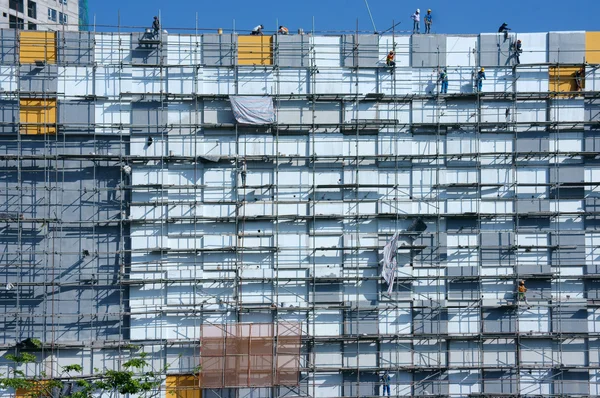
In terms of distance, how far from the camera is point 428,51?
1032 inches

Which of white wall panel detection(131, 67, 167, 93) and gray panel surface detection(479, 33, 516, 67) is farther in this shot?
gray panel surface detection(479, 33, 516, 67)

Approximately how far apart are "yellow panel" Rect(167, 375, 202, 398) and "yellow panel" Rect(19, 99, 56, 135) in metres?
9.61

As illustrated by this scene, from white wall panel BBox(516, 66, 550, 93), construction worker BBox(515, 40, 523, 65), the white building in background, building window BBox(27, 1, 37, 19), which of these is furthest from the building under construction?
building window BBox(27, 1, 37, 19)

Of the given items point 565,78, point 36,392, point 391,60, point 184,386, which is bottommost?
point 36,392

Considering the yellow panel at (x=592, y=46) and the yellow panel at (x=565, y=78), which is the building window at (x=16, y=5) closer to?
the yellow panel at (x=565, y=78)

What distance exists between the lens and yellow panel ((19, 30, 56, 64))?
83.7 feet

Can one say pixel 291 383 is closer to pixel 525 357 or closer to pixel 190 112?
pixel 525 357

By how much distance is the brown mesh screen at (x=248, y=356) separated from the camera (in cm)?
2403

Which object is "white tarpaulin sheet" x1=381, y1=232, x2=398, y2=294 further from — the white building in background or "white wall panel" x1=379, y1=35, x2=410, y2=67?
the white building in background

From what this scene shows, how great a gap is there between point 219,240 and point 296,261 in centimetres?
280

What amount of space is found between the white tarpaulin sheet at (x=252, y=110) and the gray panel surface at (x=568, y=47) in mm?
10526

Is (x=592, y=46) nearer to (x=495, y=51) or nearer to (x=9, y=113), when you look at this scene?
(x=495, y=51)

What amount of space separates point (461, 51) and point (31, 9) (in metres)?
→ 39.0

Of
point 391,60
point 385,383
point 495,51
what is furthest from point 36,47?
point 385,383
